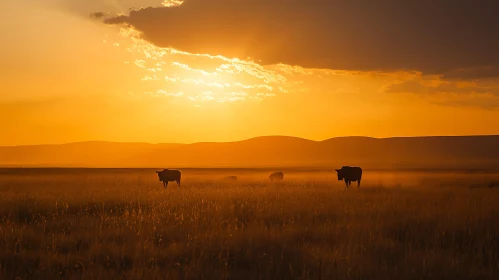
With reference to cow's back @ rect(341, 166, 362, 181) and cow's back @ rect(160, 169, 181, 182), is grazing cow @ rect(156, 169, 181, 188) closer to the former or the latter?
cow's back @ rect(160, 169, 181, 182)

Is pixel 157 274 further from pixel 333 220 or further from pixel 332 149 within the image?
pixel 332 149

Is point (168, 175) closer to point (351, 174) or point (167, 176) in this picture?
point (167, 176)

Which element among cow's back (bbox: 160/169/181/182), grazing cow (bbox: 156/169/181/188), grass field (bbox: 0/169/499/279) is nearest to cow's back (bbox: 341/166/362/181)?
grazing cow (bbox: 156/169/181/188)

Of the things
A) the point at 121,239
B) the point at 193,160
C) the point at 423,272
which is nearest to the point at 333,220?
the point at 423,272

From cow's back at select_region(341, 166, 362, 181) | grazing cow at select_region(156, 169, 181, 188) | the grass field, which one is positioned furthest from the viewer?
grazing cow at select_region(156, 169, 181, 188)

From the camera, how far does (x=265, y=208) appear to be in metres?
12.0

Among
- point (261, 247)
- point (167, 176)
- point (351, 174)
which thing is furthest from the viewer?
point (167, 176)

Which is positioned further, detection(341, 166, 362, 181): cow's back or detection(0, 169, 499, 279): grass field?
detection(341, 166, 362, 181): cow's back

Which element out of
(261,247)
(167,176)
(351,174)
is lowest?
(261,247)

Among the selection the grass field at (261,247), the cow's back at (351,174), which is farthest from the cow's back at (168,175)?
the grass field at (261,247)

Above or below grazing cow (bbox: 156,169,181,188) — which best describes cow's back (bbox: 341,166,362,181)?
above

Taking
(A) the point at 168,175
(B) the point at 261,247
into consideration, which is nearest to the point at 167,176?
(A) the point at 168,175

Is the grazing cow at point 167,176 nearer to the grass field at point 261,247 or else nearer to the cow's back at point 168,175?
the cow's back at point 168,175

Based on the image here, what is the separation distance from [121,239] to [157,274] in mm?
2604
